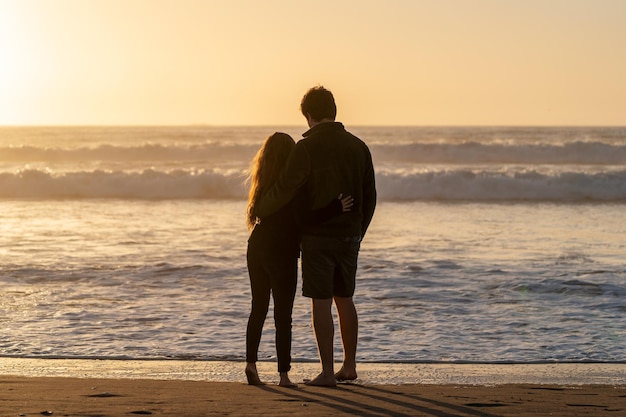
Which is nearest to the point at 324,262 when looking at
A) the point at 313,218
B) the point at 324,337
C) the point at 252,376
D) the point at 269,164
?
the point at 313,218

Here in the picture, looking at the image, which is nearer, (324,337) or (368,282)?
(324,337)

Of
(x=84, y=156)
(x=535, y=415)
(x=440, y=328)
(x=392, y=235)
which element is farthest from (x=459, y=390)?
(x=84, y=156)

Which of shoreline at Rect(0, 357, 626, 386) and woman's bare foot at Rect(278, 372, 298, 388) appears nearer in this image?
woman's bare foot at Rect(278, 372, 298, 388)

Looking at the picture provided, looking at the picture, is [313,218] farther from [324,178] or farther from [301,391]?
[301,391]

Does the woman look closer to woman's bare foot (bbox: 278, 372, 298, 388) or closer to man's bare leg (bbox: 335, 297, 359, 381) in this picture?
woman's bare foot (bbox: 278, 372, 298, 388)

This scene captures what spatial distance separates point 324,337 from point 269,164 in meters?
1.06

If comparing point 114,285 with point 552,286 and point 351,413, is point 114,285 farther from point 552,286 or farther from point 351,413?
point 351,413

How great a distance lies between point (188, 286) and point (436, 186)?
17507 millimetres

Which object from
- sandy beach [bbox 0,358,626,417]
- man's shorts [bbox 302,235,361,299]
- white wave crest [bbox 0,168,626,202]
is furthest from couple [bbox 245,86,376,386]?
white wave crest [bbox 0,168,626,202]

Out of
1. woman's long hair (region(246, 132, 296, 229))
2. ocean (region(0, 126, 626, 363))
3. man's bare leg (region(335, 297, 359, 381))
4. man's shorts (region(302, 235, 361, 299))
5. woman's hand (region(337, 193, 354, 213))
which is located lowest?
ocean (region(0, 126, 626, 363))

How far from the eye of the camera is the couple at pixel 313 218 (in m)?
5.63

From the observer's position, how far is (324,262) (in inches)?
223

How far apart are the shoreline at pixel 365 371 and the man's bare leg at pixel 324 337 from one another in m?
0.29

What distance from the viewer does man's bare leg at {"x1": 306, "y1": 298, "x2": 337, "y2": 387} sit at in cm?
571
